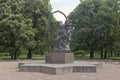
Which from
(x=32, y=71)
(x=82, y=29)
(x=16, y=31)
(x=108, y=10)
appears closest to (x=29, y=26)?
(x=16, y=31)

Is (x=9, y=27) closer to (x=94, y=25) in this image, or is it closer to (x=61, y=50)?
(x=94, y=25)

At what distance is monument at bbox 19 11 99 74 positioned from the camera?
662 inches

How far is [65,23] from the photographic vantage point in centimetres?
2228

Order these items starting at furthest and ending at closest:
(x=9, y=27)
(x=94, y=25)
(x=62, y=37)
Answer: (x=94, y=25) → (x=9, y=27) → (x=62, y=37)

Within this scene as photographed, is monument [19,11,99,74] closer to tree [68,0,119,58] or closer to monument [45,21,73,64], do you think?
monument [45,21,73,64]

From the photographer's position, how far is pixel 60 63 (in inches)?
782

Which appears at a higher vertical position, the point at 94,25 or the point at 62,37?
the point at 94,25

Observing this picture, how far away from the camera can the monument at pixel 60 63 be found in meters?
16.8

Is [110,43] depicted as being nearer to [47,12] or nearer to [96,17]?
[96,17]

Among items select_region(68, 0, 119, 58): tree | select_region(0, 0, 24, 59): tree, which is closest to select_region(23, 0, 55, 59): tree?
select_region(0, 0, 24, 59): tree

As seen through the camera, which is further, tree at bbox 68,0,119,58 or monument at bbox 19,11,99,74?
tree at bbox 68,0,119,58

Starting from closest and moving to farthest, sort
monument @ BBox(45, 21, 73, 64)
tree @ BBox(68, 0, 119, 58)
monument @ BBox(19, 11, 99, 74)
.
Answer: monument @ BBox(19, 11, 99, 74), monument @ BBox(45, 21, 73, 64), tree @ BBox(68, 0, 119, 58)

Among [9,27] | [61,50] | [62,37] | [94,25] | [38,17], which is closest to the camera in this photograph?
[61,50]

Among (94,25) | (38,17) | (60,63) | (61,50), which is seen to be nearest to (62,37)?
(61,50)
